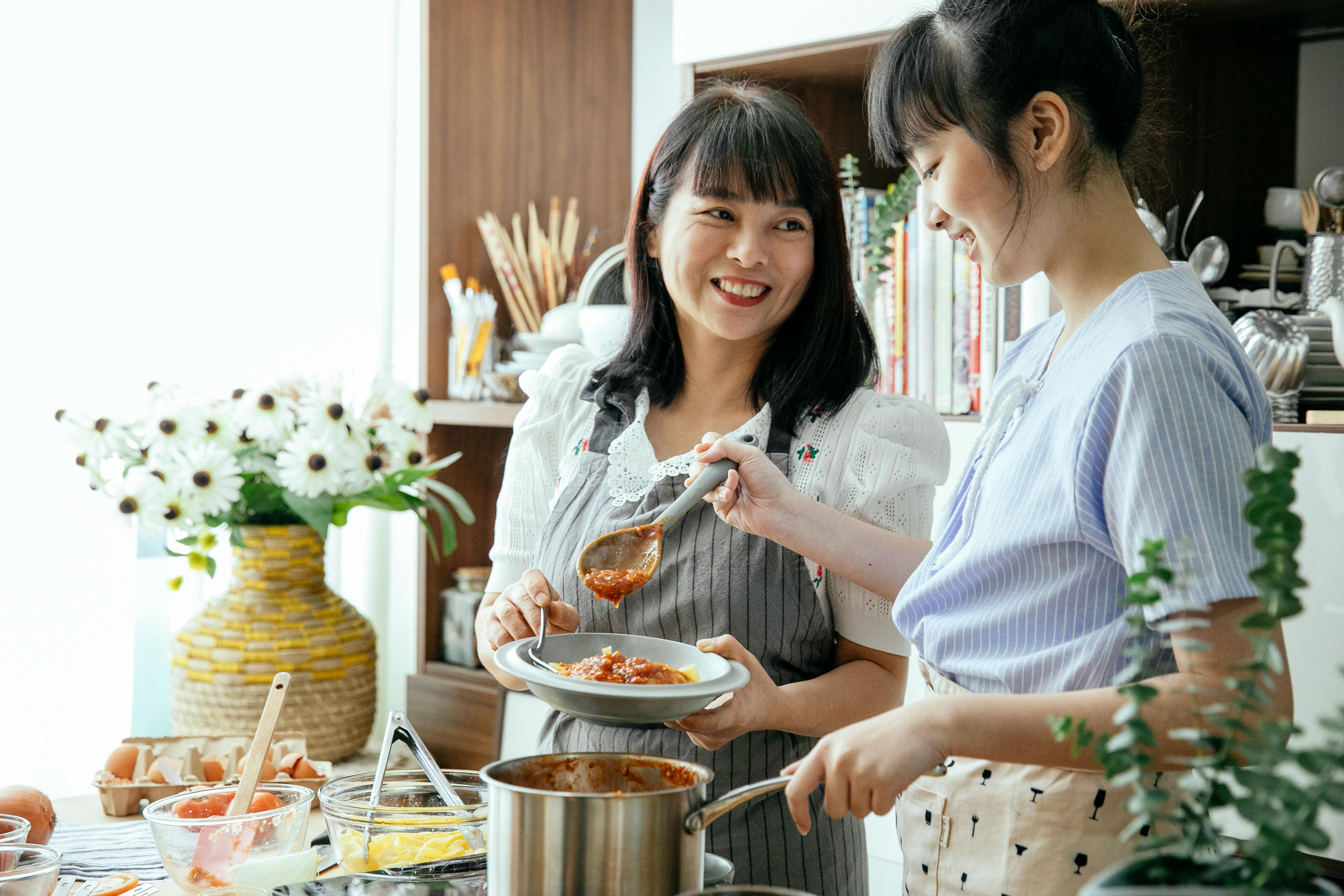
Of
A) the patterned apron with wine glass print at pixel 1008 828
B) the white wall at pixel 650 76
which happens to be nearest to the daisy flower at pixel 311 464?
the white wall at pixel 650 76

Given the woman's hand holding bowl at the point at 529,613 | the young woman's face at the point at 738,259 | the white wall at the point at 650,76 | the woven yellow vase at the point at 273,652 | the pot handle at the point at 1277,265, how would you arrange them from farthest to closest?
the white wall at the point at 650,76, the woven yellow vase at the point at 273,652, the pot handle at the point at 1277,265, the young woman's face at the point at 738,259, the woman's hand holding bowl at the point at 529,613

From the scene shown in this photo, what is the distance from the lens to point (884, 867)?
1.84 m

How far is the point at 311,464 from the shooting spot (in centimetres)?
186

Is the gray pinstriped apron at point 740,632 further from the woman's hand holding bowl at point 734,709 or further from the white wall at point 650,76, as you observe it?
the white wall at point 650,76

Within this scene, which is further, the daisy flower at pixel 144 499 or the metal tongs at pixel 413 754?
the daisy flower at pixel 144 499

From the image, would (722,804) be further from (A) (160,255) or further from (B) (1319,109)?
(A) (160,255)

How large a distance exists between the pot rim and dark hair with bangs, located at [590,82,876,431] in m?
0.63

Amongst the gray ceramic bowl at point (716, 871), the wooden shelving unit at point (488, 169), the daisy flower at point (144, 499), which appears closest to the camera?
the gray ceramic bowl at point (716, 871)

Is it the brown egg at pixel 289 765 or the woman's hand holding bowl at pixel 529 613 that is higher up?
the woman's hand holding bowl at pixel 529 613

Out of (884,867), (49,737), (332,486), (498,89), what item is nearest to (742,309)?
(332,486)

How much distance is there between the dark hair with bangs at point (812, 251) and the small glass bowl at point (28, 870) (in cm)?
78

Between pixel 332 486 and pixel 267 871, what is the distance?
100 cm

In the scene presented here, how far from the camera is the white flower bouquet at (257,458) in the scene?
183cm

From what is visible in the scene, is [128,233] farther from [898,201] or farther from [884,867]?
[884,867]
